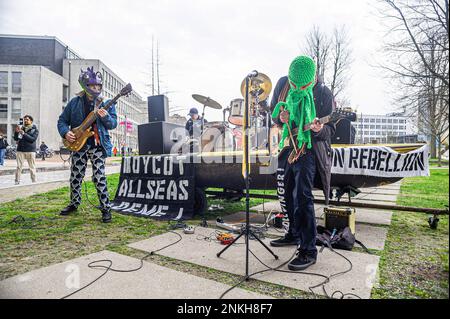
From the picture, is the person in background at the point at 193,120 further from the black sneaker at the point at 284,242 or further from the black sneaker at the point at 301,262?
the black sneaker at the point at 301,262

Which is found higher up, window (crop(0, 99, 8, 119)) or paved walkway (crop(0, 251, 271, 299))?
window (crop(0, 99, 8, 119))

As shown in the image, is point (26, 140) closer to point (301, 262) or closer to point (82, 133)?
point (82, 133)

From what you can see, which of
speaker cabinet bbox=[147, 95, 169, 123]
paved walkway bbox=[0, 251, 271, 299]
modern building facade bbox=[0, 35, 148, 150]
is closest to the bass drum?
speaker cabinet bbox=[147, 95, 169, 123]

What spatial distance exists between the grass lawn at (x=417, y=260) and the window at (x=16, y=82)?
144 feet

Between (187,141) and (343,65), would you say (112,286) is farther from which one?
(343,65)

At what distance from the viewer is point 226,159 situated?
4.66 metres

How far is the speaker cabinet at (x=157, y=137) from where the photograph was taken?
6.69 metres

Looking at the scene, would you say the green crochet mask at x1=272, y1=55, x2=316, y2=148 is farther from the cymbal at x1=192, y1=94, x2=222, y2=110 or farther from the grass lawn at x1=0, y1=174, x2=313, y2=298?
the cymbal at x1=192, y1=94, x2=222, y2=110

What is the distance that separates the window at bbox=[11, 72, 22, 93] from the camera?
3619 cm

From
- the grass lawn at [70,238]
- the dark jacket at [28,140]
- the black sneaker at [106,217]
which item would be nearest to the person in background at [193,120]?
the grass lawn at [70,238]

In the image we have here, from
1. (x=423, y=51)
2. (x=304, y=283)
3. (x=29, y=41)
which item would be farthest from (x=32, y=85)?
(x=304, y=283)

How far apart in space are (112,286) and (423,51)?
13453 mm

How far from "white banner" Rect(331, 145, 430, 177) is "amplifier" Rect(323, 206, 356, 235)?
0.88 m
